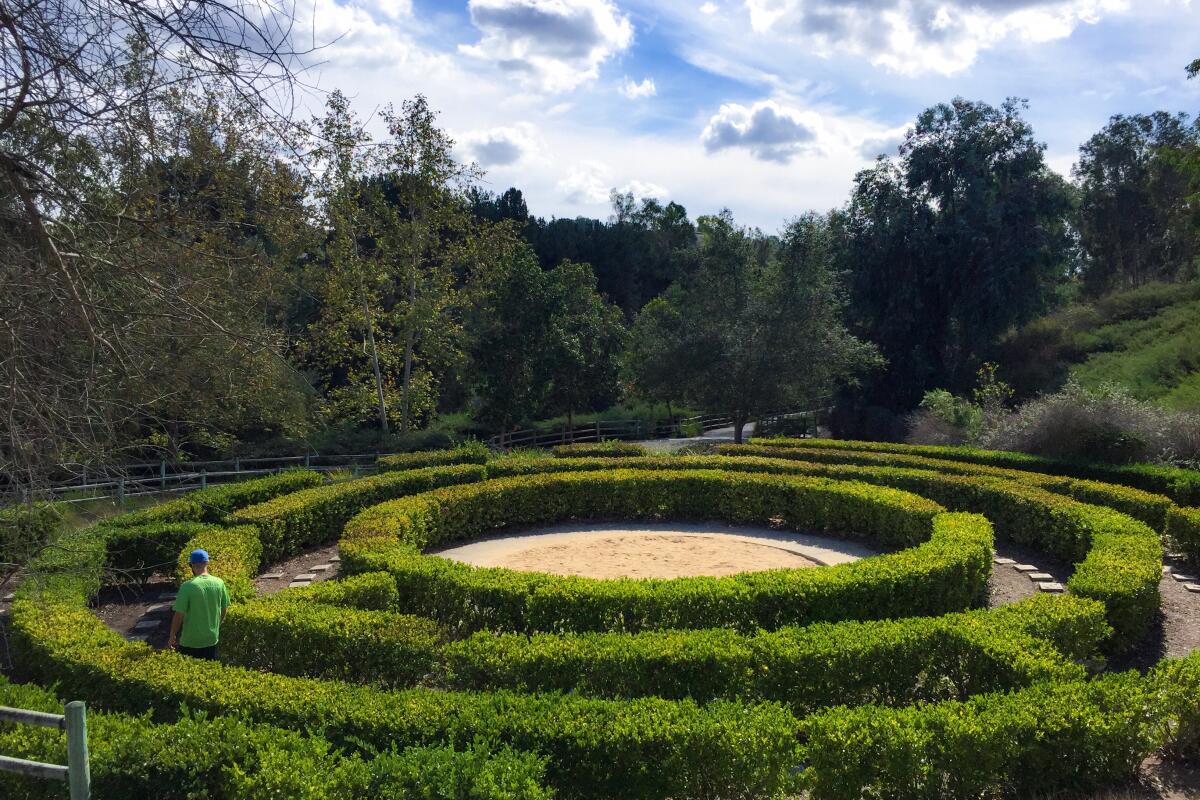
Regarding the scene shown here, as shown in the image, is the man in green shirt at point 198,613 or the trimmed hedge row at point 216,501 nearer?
the man in green shirt at point 198,613

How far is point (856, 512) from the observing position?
47.3 ft

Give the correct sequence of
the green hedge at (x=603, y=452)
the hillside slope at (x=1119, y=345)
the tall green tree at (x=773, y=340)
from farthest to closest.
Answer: the hillside slope at (x=1119, y=345)
the tall green tree at (x=773, y=340)
the green hedge at (x=603, y=452)

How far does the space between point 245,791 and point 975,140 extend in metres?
36.2

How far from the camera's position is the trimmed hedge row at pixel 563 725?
5301 mm

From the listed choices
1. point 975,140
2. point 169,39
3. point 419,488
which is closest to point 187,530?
point 419,488

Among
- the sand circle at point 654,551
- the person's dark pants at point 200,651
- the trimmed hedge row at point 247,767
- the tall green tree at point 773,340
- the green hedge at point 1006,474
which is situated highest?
the tall green tree at point 773,340

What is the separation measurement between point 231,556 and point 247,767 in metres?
6.11

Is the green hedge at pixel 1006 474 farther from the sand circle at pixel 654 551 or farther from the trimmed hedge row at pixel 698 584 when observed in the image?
the sand circle at pixel 654 551

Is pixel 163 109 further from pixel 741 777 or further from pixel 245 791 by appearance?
pixel 741 777

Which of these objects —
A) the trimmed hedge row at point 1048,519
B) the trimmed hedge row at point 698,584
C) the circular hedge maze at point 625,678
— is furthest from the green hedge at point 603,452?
the circular hedge maze at point 625,678

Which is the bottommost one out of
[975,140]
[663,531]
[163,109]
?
[663,531]

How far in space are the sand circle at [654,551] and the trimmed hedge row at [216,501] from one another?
367 centimetres

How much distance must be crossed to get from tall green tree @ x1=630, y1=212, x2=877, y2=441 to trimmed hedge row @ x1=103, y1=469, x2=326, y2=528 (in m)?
14.6

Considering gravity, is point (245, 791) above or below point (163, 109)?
below
